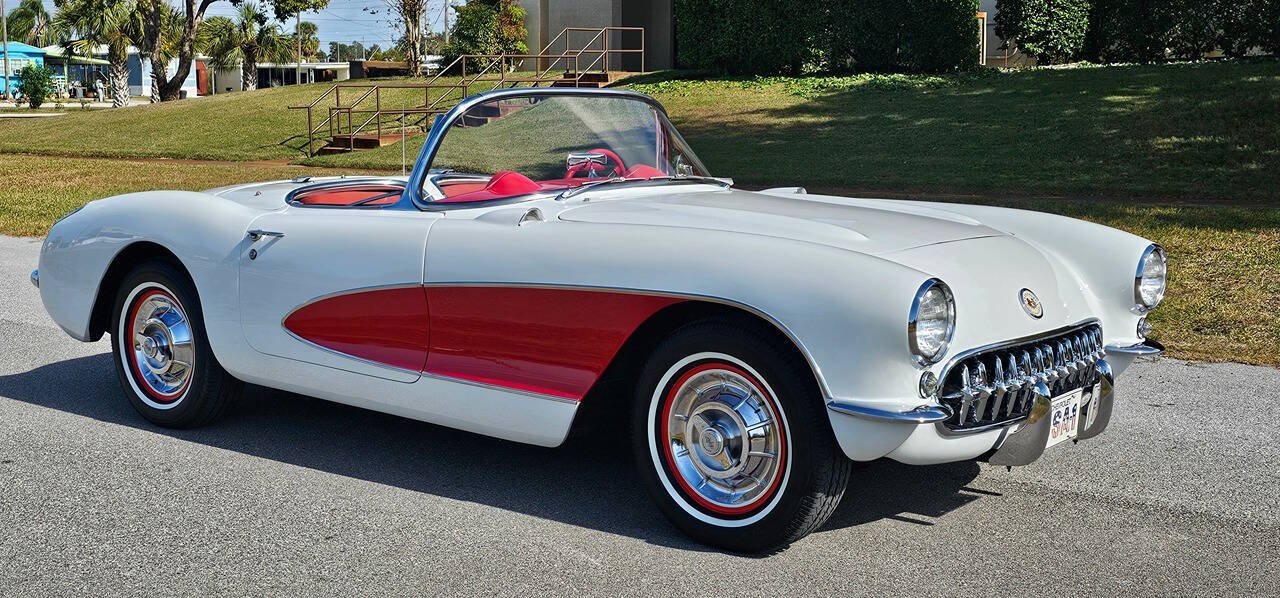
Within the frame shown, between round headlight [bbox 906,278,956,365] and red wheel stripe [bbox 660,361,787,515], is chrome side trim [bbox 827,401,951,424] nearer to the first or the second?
round headlight [bbox 906,278,956,365]

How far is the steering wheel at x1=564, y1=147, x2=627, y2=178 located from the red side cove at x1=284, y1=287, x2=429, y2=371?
0.85 m

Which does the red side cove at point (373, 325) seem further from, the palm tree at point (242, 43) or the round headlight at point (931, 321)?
the palm tree at point (242, 43)

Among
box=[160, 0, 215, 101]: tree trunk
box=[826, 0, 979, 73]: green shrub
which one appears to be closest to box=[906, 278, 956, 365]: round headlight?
box=[826, 0, 979, 73]: green shrub

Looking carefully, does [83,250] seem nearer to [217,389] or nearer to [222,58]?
[217,389]

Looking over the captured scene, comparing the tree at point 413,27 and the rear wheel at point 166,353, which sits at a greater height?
the tree at point 413,27

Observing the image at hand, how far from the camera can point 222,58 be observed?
57.9m

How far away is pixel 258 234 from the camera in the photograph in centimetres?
479

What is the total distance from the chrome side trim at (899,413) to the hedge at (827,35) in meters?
19.4

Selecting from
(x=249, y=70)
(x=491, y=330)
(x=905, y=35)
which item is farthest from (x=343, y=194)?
(x=249, y=70)

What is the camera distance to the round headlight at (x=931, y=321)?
3.38m

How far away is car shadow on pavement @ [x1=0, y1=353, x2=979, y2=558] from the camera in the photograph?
4109 mm

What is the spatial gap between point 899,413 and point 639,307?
87 cm

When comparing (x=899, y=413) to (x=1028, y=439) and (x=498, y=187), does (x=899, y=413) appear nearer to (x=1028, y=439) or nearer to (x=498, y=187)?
(x=1028, y=439)

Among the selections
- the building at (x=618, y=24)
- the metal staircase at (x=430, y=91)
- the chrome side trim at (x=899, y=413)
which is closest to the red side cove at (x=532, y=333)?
the chrome side trim at (x=899, y=413)
